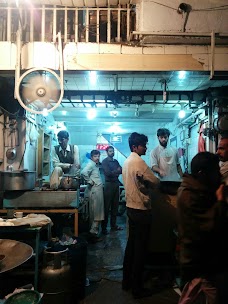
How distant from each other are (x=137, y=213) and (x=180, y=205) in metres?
1.71

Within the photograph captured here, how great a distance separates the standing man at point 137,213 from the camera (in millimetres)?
3650

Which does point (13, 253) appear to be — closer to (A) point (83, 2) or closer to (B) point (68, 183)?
(B) point (68, 183)

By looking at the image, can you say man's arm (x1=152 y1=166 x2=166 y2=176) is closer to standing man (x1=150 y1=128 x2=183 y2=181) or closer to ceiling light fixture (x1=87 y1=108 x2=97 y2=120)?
standing man (x1=150 y1=128 x2=183 y2=181)

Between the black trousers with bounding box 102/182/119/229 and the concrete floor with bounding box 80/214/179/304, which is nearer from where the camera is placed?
the concrete floor with bounding box 80/214/179/304

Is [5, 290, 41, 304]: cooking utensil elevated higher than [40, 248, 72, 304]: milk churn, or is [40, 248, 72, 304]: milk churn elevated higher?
[5, 290, 41, 304]: cooking utensil

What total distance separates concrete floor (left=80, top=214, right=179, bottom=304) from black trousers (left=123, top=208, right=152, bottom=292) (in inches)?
8.5

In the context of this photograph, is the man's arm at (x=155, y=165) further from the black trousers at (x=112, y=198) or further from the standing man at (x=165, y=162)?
the black trousers at (x=112, y=198)

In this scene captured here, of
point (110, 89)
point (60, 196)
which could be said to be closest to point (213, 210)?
point (60, 196)

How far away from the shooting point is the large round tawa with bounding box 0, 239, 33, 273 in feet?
6.36

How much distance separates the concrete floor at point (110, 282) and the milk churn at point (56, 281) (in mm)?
430

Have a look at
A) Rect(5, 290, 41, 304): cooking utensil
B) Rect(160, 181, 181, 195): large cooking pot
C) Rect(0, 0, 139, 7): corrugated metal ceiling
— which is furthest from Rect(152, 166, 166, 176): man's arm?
Rect(5, 290, 41, 304): cooking utensil

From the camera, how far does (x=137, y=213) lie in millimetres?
3768

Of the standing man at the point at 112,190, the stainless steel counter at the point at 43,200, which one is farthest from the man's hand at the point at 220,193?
the standing man at the point at 112,190

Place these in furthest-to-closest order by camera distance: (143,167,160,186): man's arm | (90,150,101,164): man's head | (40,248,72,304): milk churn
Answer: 1. (90,150,101,164): man's head
2. (143,167,160,186): man's arm
3. (40,248,72,304): milk churn
